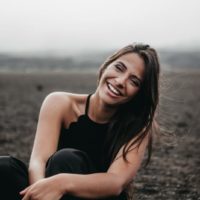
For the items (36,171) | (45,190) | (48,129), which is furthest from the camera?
A: (48,129)

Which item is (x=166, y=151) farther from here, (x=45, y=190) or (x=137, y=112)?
(x=45, y=190)

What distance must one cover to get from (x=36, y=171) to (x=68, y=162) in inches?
11.5

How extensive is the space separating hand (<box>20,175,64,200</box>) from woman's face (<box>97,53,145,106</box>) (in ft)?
2.21

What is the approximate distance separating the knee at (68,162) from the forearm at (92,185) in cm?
6

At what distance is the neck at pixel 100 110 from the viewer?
151 inches

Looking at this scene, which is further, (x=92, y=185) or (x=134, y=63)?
(x=134, y=63)

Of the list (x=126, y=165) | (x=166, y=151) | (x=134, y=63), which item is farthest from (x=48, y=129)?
(x=166, y=151)

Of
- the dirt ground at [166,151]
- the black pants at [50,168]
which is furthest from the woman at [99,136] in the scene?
the dirt ground at [166,151]

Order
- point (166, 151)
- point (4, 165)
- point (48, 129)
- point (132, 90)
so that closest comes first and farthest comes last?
1. point (4, 165)
2. point (132, 90)
3. point (48, 129)
4. point (166, 151)

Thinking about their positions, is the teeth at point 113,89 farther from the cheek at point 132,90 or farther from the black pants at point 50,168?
the black pants at point 50,168

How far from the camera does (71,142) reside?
3840mm

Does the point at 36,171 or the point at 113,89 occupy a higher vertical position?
the point at 113,89

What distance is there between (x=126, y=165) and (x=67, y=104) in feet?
2.02

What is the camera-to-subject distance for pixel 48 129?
3855 millimetres
